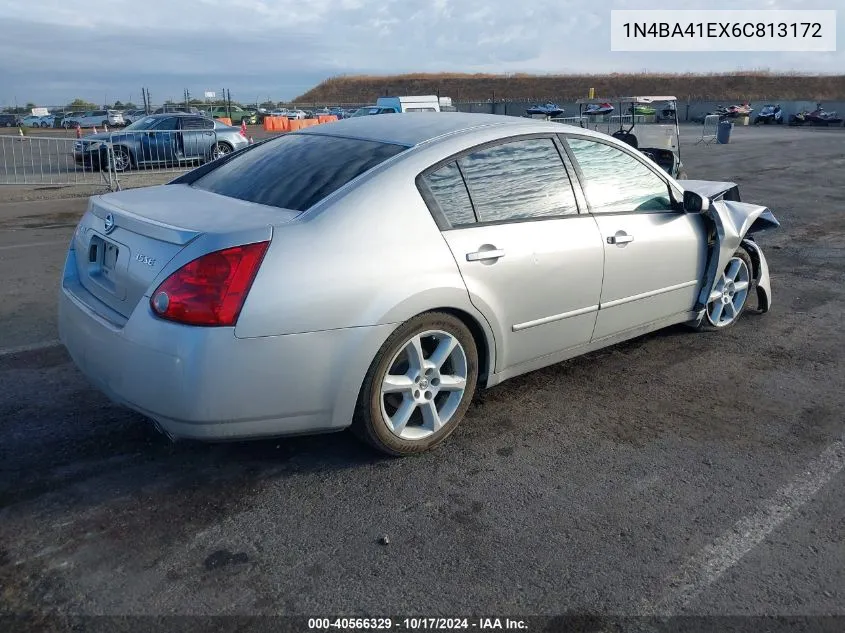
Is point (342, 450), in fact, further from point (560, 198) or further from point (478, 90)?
point (478, 90)

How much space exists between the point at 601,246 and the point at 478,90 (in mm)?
101278

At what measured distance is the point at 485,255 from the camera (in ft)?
12.0

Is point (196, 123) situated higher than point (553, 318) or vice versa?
point (196, 123)

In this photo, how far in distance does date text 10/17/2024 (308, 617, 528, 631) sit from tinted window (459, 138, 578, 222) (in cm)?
194

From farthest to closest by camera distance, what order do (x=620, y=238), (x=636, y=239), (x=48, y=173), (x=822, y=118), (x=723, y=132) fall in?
(x=822, y=118) < (x=723, y=132) < (x=48, y=173) < (x=636, y=239) < (x=620, y=238)

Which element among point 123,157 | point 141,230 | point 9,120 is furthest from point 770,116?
point 141,230

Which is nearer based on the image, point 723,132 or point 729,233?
point 729,233

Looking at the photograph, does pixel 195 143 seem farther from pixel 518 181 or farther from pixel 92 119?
pixel 92 119

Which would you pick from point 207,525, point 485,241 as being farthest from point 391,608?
point 485,241

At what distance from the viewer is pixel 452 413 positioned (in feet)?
12.2

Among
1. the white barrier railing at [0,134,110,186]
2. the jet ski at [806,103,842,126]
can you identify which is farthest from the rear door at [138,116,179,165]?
the jet ski at [806,103,842,126]

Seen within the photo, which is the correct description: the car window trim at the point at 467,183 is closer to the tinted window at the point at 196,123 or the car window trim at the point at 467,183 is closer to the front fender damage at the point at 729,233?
the front fender damage at the point at 729,233

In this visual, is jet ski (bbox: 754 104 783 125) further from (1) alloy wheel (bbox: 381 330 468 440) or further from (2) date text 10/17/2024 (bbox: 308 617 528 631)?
(2) date text 10/17/2024 (bbox: 308 617 528 631)

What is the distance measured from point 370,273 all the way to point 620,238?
180 cm
